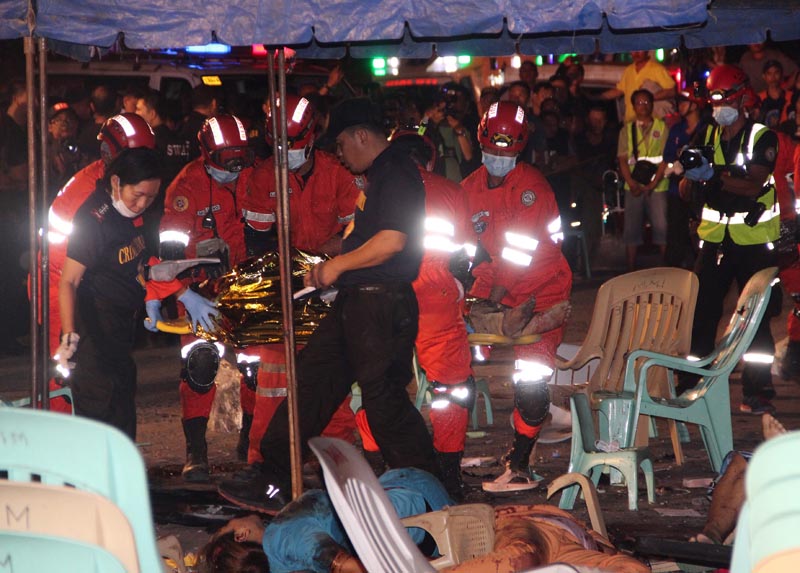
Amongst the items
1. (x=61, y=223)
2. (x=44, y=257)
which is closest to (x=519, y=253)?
(x=61, y=223)

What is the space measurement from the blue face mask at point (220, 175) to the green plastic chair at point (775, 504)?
5.34 metres

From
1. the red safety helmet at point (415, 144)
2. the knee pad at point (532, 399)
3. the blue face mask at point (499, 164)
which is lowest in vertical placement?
the knee pad at point (532, 399)

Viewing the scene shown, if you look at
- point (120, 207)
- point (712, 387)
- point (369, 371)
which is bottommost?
point (712, 387)

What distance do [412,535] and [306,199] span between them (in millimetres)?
3309

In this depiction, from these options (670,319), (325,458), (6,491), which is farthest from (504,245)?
(6,491)

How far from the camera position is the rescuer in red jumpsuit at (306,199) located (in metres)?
7.23

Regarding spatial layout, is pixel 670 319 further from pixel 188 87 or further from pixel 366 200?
pixel 188 87

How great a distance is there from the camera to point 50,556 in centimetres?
268

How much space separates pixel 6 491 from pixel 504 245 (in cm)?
479

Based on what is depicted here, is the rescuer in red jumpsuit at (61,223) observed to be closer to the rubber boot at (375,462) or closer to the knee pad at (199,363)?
the knee pad at (199,363)

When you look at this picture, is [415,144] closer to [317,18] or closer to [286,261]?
[317,18]

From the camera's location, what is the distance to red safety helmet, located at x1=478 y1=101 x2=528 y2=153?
724 cm

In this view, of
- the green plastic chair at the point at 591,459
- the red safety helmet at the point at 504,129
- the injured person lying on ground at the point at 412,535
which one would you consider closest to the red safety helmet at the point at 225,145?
the red safety helmet at the point at 504,129

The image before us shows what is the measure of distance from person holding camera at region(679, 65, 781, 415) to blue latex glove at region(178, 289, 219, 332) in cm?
335
